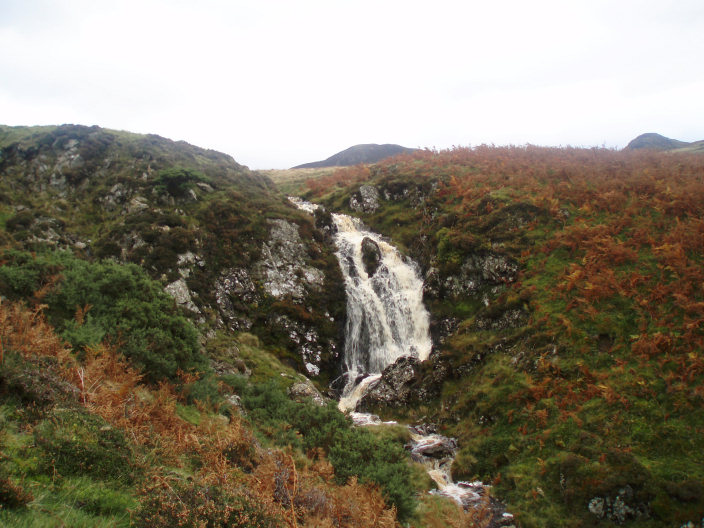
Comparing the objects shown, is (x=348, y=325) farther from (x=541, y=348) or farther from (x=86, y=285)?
(x=86, y=285)

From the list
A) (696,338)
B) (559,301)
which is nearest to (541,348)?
(559,301)

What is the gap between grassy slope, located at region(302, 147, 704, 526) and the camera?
10.4 metres

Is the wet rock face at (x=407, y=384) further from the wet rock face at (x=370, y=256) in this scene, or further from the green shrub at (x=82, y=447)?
the green shrub at (x=82, y=447)

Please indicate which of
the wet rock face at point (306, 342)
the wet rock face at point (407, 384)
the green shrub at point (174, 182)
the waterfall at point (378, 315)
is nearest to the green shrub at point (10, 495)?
the wet rock face at point (407, 384)

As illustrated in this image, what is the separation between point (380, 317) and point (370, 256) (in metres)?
5.69

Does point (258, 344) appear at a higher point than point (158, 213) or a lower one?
lower

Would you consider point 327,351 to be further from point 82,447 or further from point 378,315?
point 82,447

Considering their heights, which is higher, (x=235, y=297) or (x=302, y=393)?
(x=235, y=297)

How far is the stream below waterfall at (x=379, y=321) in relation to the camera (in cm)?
1723

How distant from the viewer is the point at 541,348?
1583 cm

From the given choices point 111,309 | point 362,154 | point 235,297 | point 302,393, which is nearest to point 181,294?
point 235,297

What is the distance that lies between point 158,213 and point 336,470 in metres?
22.3

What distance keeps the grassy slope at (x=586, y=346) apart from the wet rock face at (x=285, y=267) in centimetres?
874

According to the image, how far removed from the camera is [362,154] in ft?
361
